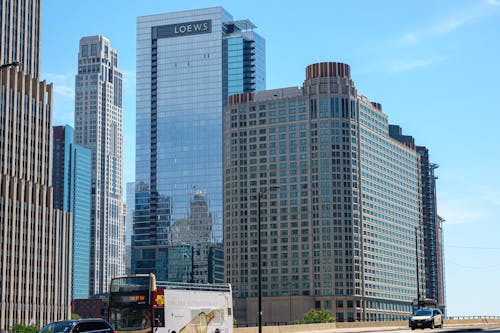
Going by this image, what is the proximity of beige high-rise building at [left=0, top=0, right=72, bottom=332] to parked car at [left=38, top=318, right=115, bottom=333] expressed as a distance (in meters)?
143

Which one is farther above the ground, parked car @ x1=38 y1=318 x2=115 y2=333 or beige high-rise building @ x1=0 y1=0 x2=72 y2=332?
beige high-rise building @ x1=0 y1=0 x2=72 y2=332

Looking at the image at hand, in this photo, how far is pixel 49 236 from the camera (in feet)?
645

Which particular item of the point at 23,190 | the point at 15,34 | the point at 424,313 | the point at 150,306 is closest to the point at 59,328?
the point at 150,306

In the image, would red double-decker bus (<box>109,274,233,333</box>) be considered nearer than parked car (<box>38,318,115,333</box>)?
No

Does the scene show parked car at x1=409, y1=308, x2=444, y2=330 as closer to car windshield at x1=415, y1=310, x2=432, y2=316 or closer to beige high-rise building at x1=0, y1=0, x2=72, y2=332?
car windshield at x1=415, y1=310, x2=432, y2=316

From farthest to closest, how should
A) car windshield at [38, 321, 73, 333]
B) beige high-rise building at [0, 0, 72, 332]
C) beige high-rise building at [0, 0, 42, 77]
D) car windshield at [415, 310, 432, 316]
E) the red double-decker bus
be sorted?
beige high-rise building at [0, 0, 42, 77], beige high-rise building at [0, 0, 72, 332], car windshield at [415, 310, 432, 316], the red double-decker bus, car windshield at [38, 321, 73, 333]

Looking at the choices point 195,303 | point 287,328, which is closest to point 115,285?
point 195,303

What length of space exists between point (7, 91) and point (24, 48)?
61.0 feet

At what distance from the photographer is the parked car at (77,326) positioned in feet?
126

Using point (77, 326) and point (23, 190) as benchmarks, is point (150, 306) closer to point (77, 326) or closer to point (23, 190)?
point (77, 326)

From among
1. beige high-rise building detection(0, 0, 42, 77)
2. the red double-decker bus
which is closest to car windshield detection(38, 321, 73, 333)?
the red double-decker bus

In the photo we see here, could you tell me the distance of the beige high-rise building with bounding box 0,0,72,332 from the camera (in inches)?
Answer: 7092

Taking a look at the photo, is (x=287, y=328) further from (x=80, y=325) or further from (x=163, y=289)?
(x=80, y=325)

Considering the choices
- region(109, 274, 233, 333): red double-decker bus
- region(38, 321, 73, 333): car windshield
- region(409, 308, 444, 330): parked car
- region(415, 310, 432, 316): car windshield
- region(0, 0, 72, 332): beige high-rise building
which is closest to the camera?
region(38, 321, 73, 333): car windshield
